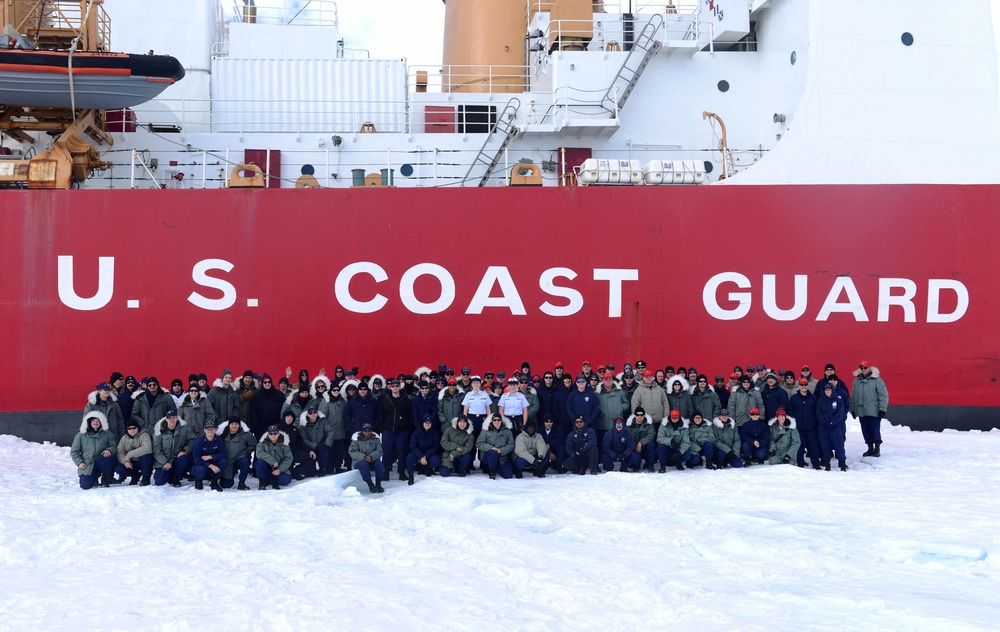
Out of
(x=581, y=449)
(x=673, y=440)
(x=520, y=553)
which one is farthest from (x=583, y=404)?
(x=520, y=553)

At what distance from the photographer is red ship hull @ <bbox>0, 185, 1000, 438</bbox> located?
37.4 feet

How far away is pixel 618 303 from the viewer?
11547mm

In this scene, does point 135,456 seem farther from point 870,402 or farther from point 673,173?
point 870,402

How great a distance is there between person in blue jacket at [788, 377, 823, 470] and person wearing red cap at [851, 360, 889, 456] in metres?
0.62

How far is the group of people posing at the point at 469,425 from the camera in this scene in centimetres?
874

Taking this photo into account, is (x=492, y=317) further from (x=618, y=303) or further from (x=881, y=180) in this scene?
(x=881, y=180)

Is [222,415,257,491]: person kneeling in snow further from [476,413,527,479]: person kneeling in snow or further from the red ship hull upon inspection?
the red ship hull

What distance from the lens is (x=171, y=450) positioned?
8.73 metres

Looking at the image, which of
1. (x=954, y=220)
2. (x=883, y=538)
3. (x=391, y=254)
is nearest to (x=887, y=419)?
(x=954, y=220)

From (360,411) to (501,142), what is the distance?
5.30 metres

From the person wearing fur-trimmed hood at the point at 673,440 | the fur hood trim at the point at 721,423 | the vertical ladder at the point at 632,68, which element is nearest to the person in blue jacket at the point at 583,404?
the person wearing fur-trimmed hood at the point at 673,440

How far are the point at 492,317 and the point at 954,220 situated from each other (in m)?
5.89

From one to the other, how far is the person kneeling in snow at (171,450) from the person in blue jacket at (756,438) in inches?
213

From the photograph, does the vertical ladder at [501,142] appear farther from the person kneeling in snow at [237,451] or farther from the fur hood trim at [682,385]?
the person kneeling in snow at [237,451]
